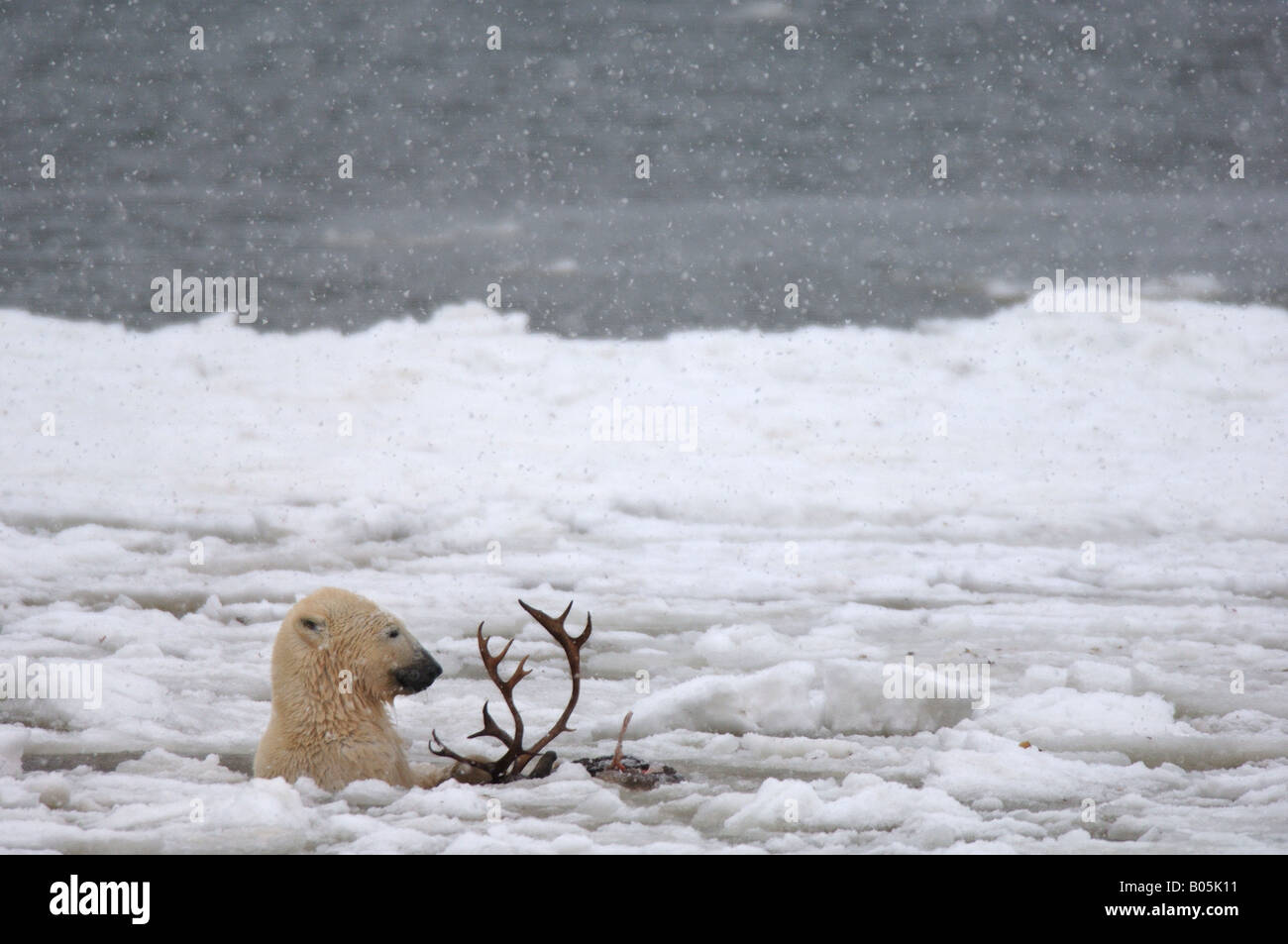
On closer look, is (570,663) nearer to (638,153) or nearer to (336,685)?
(336,685)

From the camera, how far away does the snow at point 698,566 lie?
106 inches

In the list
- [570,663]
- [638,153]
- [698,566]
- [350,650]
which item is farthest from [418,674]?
[638,153]

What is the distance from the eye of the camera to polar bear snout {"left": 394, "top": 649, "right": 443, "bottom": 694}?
263cm

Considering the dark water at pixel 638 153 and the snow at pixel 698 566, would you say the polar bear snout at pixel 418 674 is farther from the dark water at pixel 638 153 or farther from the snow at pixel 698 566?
the dark water at pixel 638 153

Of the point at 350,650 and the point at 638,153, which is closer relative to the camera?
the point at 350,650

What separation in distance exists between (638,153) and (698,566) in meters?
3.01

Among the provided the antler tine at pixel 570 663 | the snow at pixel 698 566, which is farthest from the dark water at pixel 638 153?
the antler tine at pixel 570 663

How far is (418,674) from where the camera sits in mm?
2637

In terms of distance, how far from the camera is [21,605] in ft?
14.8

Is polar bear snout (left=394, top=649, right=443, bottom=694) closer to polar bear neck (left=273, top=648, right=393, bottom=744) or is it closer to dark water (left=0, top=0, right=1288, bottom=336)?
polar bear neck (left=273, top=648, right=393, bottom=744)

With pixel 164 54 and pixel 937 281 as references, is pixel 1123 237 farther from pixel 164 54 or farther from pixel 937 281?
pixel 164 54

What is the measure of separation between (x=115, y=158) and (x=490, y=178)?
2.23 meters

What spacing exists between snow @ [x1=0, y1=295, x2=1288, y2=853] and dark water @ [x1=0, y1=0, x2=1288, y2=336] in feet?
1.08
